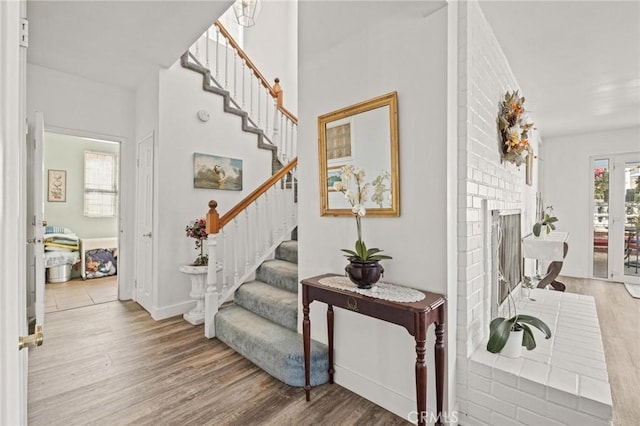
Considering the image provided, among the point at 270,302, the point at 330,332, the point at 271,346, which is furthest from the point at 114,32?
the point at 330,332

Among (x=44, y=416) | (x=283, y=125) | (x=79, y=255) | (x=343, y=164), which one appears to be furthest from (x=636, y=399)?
(x=79, y=255)

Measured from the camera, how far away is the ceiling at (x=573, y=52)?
2.13 m

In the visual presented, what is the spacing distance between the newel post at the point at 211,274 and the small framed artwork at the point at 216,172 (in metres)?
0.93

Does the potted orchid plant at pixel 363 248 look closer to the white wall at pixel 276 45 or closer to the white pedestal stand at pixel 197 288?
the white pedestal stand at pixel 197 288

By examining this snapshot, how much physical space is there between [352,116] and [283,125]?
2.78 meters

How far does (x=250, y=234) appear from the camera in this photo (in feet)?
11.6

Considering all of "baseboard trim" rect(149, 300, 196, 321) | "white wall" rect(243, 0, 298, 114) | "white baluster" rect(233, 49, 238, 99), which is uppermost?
"white wall" rect(243, 0, 298, 114)

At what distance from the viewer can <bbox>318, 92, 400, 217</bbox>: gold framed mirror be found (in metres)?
1.92

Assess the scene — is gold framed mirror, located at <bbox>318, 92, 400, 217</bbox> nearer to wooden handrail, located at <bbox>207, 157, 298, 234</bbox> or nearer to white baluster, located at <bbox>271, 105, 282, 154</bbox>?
wooden handrail, located at <bbox>207, 157, 298, 234</bbox>

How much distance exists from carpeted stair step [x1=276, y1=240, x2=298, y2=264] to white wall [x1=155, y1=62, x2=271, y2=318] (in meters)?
0.96

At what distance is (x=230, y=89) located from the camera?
164 inches

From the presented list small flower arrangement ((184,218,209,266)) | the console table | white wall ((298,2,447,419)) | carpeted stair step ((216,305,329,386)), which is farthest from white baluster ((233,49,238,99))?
the console table

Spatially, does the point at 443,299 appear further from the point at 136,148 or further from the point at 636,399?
the point at 136,148

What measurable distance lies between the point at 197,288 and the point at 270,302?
3.38ft
